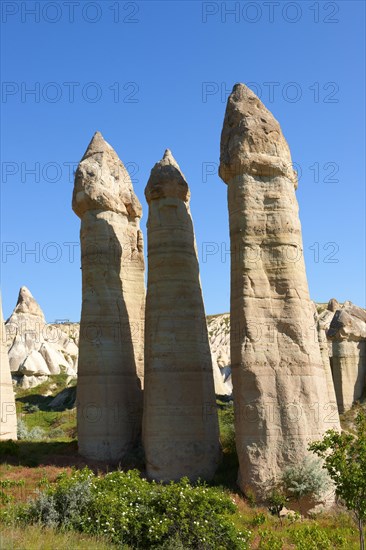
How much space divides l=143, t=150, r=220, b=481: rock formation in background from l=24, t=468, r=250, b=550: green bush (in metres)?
5.49

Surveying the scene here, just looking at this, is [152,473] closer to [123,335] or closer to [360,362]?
[123,335]

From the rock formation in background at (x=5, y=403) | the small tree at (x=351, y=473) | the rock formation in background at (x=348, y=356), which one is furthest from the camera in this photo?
the rock formation in background at (x=348, y=356)

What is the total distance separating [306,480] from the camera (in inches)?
605

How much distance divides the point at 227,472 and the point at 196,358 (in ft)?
11.8

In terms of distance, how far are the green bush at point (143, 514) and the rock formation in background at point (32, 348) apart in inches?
1297

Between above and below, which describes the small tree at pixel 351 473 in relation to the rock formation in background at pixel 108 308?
below

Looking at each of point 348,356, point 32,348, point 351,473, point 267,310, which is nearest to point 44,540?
point 351,473

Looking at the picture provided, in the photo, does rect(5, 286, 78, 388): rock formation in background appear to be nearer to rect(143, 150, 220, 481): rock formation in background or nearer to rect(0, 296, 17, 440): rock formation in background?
rect(0, 296, 17, 440): rock formation in background

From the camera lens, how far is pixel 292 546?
13055 mm

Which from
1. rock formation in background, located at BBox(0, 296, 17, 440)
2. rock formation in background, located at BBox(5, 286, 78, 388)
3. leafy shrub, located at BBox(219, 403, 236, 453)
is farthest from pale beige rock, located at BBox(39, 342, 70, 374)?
leafy shrub, located at BBox(219, 403, 236, 453)

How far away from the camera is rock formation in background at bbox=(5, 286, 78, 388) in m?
44.8

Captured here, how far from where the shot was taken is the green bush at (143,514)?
11.5m

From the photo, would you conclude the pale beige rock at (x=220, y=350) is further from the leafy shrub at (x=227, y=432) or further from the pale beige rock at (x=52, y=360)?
the pale beige rock at (x=52, y=360)

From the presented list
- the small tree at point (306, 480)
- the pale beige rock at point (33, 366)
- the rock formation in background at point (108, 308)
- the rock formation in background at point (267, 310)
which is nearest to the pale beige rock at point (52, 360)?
the pale beige rock at point (33, 366)
